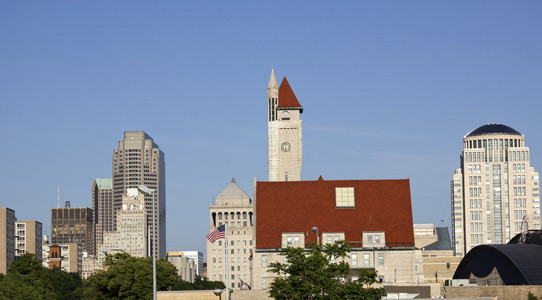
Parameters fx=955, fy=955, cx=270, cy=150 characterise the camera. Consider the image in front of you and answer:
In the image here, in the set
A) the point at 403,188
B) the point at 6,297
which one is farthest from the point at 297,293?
the point at 6,297

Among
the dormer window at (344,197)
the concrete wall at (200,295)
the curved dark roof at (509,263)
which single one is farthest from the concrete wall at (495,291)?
the concrete wall at (200,295)

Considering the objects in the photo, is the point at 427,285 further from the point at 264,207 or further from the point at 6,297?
the point at 6,297

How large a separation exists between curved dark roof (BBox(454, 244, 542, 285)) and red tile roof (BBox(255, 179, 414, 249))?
2091cm

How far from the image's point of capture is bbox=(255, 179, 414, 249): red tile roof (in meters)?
131

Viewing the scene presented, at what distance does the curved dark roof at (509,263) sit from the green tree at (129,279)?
163ft

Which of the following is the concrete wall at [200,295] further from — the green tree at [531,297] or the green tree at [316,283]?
the green tree at [531,297]

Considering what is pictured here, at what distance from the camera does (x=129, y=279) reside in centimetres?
13412

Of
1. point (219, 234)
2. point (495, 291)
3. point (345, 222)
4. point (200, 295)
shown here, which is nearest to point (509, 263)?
point (495, 291)

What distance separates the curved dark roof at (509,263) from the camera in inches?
5497

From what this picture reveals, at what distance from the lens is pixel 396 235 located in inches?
5123

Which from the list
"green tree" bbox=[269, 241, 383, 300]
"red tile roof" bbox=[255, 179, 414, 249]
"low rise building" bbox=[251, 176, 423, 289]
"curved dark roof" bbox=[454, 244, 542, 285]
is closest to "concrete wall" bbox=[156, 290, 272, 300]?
"low rise building" bbox=[251, 176, 423, 289]

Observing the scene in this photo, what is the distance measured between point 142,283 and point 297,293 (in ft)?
164

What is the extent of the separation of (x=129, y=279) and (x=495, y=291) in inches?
1969

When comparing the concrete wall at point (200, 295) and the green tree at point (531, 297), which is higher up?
the concrete wall at point (200, 295)
